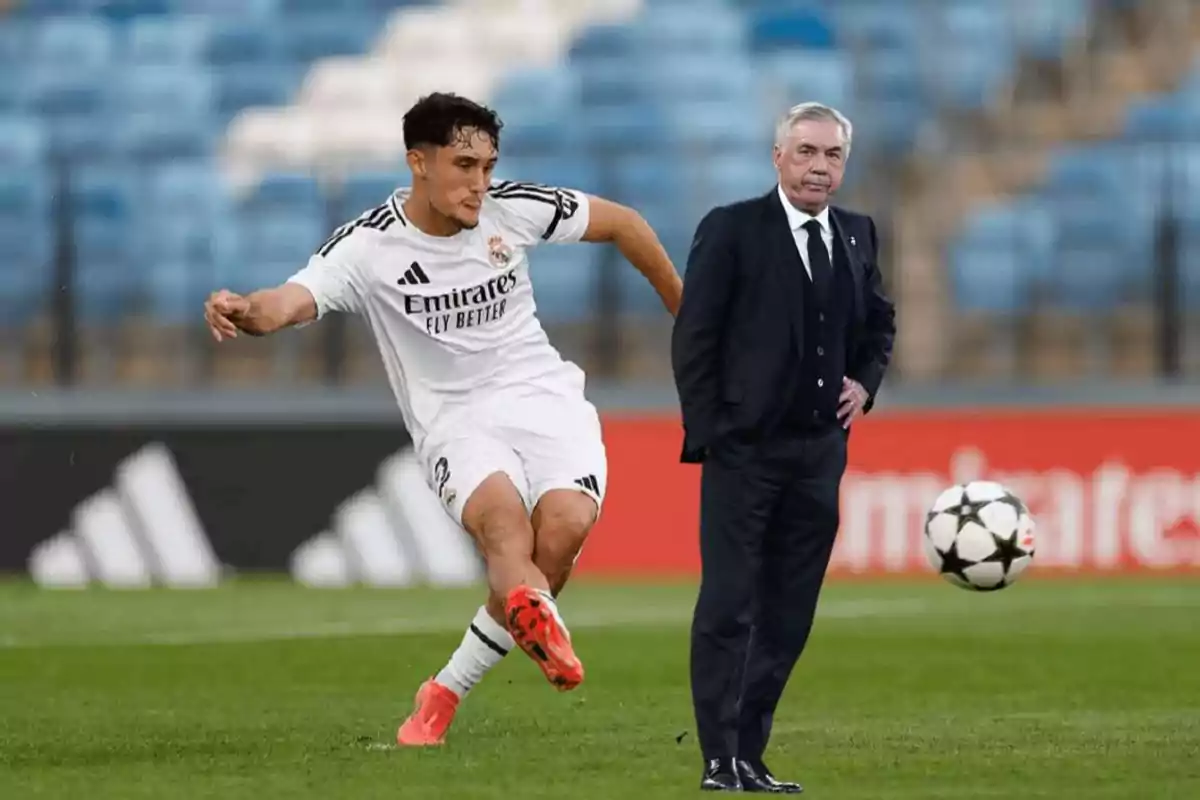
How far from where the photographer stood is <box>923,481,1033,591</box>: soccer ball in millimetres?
8078

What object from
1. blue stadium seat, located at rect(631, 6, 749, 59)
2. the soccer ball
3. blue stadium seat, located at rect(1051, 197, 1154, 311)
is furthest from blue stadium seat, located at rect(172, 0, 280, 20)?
the soccer ball

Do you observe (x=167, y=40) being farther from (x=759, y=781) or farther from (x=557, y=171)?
(x=759, y=781)

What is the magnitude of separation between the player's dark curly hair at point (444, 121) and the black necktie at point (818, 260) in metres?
1.38

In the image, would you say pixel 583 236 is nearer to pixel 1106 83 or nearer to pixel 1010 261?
pixel 1010 261

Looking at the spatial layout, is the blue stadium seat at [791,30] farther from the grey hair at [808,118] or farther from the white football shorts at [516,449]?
the grey hair at [808,118]

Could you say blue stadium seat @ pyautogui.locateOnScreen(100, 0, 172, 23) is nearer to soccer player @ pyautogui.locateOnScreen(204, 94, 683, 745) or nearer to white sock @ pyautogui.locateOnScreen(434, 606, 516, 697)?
soccer player @ pyautogui.locateOnScreen(204, 94, 683, 745)

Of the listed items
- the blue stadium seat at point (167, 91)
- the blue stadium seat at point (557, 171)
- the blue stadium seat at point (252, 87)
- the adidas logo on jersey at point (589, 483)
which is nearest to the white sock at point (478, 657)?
the adidas logo on jersey at point (589, 483)

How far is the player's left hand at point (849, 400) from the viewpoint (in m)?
6.06

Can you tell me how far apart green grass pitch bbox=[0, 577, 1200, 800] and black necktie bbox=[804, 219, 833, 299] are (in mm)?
1275

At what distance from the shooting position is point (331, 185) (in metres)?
16.1

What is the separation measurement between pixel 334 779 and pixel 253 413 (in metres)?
9.32

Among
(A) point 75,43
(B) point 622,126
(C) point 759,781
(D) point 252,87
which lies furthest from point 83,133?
(C) point 759,781

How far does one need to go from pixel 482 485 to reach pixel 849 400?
1420 mm

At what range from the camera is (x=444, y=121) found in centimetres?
704
